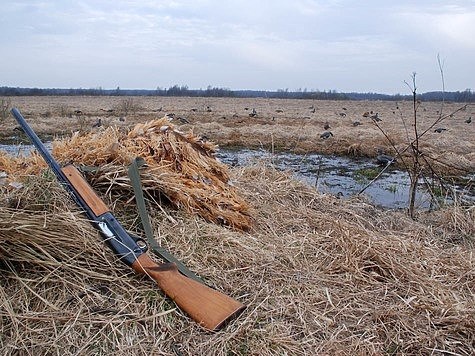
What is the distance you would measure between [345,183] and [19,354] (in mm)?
8005

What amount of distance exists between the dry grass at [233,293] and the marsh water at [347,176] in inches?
123

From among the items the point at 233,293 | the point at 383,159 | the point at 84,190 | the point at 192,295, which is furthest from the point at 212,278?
the point at 383,159

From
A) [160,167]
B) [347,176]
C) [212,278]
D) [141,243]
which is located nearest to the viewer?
[212,278]

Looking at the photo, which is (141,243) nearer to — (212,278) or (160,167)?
(212,278)

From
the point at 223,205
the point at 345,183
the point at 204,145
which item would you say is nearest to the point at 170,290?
the point at 223,205

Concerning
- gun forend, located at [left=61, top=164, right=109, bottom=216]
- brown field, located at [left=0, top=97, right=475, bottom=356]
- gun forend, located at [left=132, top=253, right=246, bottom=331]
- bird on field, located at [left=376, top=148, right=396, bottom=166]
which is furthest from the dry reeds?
bird on field, located at [left=376, top=148, right=396, bottom=166]

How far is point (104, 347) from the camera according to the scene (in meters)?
2.24

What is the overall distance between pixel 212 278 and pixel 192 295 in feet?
1.27

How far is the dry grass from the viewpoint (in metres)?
2.32

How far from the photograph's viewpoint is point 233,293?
275 cm

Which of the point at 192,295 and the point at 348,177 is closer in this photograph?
the point at 192,295

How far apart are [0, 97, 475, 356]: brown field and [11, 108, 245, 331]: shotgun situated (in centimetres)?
6

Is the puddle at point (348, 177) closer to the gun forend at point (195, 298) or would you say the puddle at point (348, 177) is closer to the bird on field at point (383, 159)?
the bird on field at point (383, 159)

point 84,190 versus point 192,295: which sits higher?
point 84,190
